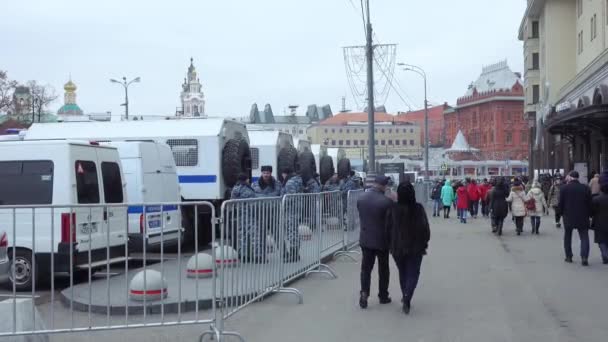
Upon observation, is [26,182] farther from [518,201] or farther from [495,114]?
[495,114]

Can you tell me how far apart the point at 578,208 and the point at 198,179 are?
927cm

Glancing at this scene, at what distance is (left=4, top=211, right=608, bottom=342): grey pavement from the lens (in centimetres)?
809

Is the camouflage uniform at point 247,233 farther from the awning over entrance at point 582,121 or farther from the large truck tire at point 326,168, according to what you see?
the large truck tire at point 326,168

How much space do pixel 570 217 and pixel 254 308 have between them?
6837 millimetres

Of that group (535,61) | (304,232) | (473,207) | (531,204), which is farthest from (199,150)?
(535,61)

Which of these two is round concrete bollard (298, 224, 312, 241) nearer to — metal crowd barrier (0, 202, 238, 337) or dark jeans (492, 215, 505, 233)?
metal crowd barrier (0, 202, 238, 337)

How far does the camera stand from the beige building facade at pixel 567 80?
100 feet

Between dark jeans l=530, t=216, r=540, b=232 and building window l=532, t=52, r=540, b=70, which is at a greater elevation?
building window l=532, t=52, r=540, b=70

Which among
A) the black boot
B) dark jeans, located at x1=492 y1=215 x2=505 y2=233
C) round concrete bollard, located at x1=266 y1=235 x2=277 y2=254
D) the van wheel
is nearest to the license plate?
round concrete bollard, located at x1=266 y1=235 x2=277 y2=254

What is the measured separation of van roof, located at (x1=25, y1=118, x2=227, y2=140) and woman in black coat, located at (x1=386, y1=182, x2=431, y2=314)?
33.2 ft

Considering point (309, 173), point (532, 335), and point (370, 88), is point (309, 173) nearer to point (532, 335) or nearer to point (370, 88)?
point (370, 88)

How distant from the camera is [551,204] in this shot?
2527 cm

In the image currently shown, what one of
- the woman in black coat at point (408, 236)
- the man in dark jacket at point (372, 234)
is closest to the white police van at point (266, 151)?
the man in dark jacket at point (372, 234)

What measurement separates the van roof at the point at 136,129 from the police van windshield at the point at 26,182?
759 cm
